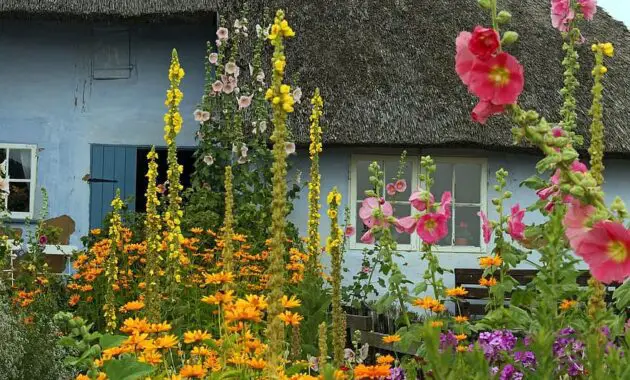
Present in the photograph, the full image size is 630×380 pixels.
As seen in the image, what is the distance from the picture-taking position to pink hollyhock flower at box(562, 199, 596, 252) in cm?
124

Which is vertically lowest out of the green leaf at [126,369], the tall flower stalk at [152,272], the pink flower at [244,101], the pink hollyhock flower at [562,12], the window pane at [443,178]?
the green leaf at [126,369]

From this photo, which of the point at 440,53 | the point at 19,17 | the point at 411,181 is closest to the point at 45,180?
the point at 19,17

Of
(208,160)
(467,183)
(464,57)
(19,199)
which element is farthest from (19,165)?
(464,57)

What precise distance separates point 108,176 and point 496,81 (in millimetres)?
7348

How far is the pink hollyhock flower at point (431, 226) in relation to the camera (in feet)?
7.66

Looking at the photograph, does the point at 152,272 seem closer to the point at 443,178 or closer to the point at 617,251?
the point at 617,251

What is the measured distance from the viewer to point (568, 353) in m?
2.08

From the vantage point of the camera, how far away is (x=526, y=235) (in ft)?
8.01

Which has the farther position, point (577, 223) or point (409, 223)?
point (409, 223)

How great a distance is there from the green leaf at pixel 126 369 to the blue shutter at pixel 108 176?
6.48m

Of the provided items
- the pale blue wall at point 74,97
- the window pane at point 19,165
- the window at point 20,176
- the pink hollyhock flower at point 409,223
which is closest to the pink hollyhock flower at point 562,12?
the pink hollyhock flower at point 409,223

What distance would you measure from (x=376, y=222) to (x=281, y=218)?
1.21 meters

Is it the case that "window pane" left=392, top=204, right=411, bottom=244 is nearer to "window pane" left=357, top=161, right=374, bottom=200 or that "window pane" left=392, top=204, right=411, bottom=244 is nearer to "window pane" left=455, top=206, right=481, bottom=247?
"window pane" left=357, top=161, right=374, bottom=200

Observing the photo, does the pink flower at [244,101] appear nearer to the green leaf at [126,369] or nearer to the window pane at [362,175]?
the window pane at [362,175]
